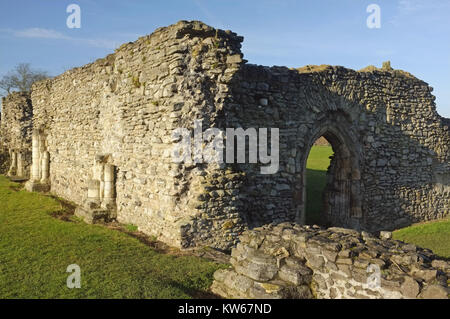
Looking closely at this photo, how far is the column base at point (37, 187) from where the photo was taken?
52.6 feet

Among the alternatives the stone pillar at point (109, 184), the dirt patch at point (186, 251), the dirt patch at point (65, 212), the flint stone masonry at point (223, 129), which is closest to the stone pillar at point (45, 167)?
the flint stone masonry at point (223, 129)

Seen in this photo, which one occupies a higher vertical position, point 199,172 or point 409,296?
point 199,172

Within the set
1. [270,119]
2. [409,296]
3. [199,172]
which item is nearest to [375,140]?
[270,119]

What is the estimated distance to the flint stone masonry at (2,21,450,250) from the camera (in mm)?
8234

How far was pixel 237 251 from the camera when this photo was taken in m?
5.95

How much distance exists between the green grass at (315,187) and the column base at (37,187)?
11.8 m

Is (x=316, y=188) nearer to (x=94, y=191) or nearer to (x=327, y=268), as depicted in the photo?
(x=94, y=191)

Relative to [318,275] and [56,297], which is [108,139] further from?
[318,275]

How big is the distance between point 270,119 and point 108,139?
5291 mm

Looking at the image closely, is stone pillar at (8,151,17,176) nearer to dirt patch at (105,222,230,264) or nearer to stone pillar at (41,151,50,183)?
stone pillar at (41,151,50,183)

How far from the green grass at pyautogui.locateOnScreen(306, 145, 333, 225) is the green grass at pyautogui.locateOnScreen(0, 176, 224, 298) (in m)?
6.45

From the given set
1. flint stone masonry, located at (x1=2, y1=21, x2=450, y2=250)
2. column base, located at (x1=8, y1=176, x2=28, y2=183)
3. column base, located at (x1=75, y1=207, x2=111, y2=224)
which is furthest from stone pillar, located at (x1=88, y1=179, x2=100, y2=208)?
column base, located at (x1=8, y1=176, x2=28, y2=183)

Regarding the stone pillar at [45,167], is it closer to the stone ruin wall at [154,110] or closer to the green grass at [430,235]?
the stone ruin wall at [154,110]

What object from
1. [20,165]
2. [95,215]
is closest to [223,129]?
[95,215]
